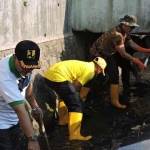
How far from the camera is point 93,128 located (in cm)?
837

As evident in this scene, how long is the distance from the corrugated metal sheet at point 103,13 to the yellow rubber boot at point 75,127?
379 cm

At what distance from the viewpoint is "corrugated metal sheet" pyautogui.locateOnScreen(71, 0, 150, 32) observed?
10.9 meters

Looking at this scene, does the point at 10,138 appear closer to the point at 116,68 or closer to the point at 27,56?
the point at 27,56

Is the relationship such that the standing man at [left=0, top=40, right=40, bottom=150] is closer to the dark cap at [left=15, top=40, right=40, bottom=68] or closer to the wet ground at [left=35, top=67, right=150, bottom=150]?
the dark cap at [left=15, top=40, right=40, bottom=68]

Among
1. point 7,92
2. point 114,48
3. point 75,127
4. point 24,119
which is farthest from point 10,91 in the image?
point 114,48

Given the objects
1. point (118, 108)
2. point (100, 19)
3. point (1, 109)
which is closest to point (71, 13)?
point (100, 19)

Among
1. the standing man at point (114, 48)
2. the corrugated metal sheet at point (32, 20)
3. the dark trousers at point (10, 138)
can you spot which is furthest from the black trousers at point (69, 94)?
the dark trousers at point (10, 138)

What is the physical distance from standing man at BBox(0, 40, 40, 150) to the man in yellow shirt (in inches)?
106

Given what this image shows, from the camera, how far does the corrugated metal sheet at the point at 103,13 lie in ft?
35.7

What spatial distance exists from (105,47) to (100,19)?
2083 mm

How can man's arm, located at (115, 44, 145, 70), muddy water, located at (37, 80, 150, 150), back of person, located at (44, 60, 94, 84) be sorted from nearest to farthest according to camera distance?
muddy water, located at (37, 80, 150, 150), back of person, located at (44, 60, 94, 84), man's arm, located at (115, 44, 145, 70)

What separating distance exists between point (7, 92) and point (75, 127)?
3.20 metres

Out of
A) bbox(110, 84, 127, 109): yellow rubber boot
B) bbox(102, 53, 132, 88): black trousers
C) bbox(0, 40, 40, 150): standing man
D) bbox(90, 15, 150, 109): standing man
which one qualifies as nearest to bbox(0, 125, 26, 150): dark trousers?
bbox(0, 40, 40, 150): standing man

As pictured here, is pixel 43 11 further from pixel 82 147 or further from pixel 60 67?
pixel 82 147
